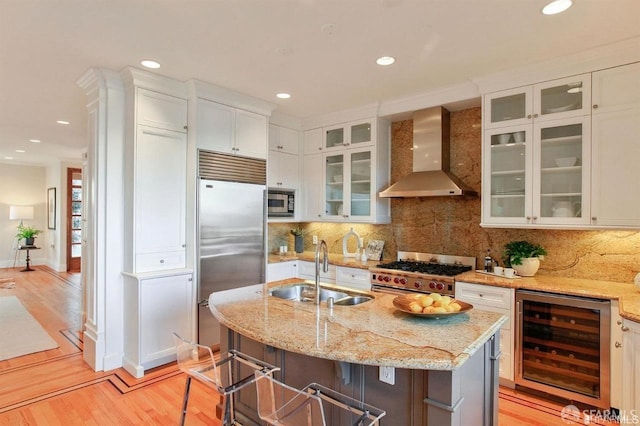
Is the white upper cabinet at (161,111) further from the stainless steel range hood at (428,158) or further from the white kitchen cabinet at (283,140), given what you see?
the stainless steel range hood at (428,158)

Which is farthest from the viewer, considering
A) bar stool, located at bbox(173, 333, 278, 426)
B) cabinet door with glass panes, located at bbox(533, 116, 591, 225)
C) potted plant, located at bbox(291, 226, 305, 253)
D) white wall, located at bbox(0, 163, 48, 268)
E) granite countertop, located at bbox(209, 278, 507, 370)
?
white wall, located at bbox(0, 163, 48, 268)

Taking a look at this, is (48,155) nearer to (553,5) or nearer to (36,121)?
(36,121)

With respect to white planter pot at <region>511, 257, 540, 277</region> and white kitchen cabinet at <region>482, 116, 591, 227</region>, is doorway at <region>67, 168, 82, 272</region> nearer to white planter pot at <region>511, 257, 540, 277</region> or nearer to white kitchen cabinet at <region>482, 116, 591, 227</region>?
white kitchen cabinet at <region>482, 116, 591, 227</region>

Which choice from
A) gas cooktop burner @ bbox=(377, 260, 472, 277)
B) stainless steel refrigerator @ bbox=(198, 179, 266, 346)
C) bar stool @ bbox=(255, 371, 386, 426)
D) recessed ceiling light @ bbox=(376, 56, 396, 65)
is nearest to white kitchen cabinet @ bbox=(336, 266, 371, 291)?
gas cooktop burner @ bbox=(377, 260, 472, 277)

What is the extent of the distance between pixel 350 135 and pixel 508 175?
189 cm

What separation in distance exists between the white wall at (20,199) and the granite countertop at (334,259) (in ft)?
26.5

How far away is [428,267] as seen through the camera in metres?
3.65

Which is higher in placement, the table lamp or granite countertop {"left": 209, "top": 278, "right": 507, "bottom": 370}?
the table lamp

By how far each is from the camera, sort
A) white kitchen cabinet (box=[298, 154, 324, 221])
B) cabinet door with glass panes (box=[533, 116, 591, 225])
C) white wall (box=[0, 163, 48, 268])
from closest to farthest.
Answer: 1. cabinet door with glass panes (box=[533, 116, 591, 225])
2. white kitchen cabinet (box=[298, 154, 324, 221])
3. white wall (box=[0, 163, 48, 268])

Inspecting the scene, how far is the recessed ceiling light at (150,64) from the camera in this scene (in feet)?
9.81

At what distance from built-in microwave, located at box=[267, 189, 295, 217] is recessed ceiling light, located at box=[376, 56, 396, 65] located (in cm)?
218

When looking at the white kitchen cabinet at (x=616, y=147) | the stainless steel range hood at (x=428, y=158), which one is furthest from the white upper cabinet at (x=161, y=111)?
the white kitchen cabinet at (x=616, y=147)

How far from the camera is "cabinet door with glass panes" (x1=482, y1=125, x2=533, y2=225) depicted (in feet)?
10.2

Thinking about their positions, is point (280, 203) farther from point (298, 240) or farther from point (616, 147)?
point (616, 147)
